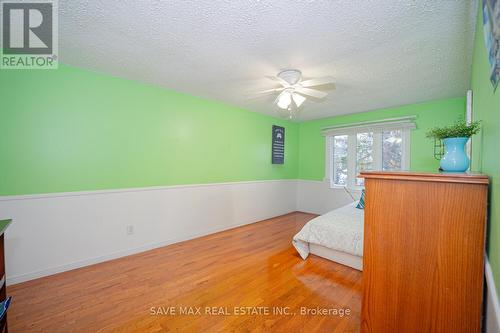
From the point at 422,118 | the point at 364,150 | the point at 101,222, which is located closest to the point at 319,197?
the point at 364,150

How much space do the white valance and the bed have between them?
6.50 feet

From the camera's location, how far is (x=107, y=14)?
1584mm

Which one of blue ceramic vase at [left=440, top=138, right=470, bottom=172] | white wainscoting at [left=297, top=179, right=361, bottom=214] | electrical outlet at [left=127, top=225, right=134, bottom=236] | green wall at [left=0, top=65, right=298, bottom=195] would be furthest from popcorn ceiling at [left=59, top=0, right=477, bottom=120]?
white wainscoting at [left=297, top=179, right=361, bottom=214]

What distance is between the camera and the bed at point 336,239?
2.44 m

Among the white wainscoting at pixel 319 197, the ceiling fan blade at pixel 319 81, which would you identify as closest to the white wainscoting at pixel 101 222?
the white wainscoting at pixel 319 197

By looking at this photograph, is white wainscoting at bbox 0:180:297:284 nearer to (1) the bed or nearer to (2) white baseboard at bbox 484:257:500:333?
(1) the bed

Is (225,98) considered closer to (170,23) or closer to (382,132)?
(170,23)

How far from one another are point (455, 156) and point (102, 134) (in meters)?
3.35

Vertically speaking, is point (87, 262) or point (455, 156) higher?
point (455, 156)

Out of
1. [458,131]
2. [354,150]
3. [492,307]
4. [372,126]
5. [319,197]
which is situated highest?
[372,126]

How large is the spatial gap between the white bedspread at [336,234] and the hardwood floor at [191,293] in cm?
25

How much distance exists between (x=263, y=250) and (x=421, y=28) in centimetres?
294

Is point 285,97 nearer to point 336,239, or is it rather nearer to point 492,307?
point 336,239

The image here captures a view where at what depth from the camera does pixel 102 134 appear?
8.59 ft
